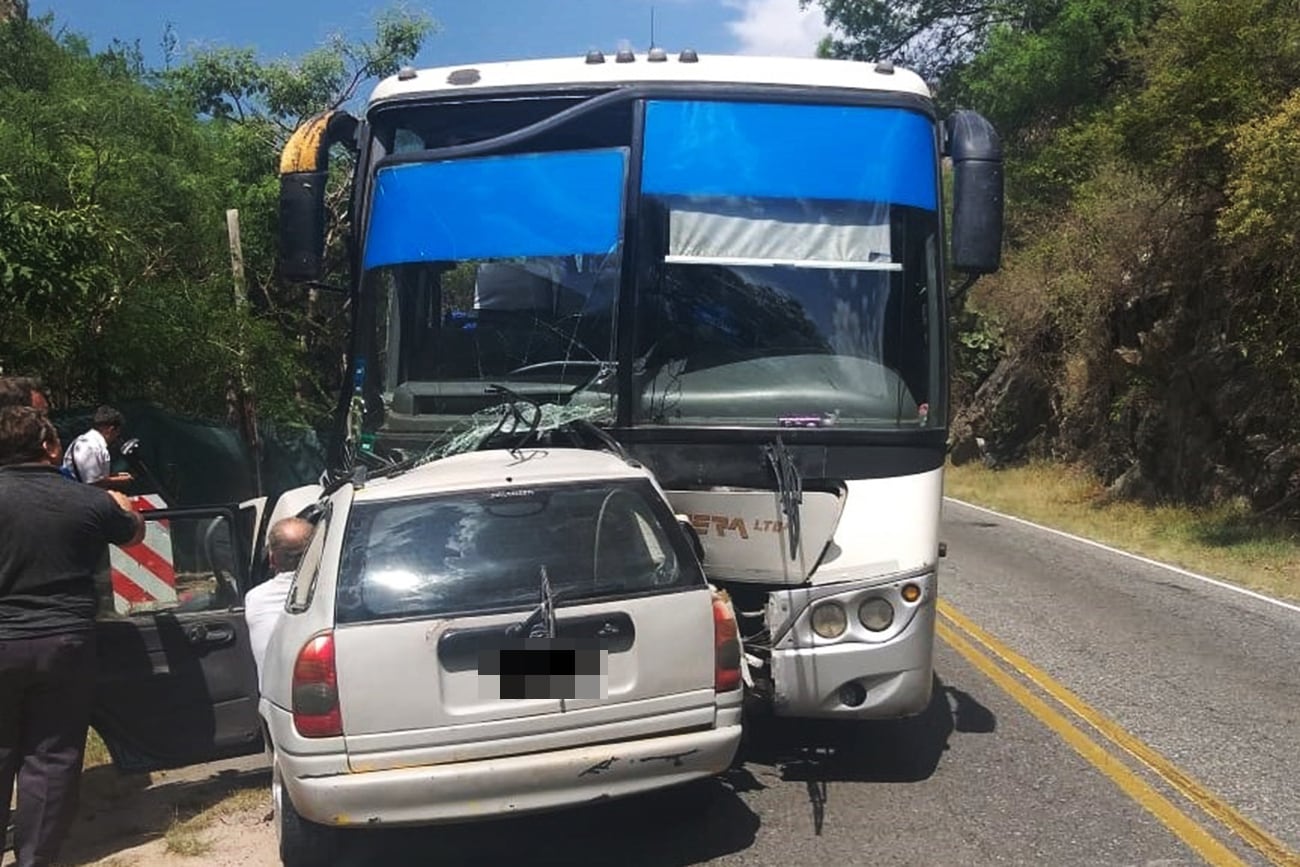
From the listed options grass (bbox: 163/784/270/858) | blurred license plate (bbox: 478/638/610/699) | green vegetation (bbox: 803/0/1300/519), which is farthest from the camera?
green vegetation (bbox: 803/0/1300/519)

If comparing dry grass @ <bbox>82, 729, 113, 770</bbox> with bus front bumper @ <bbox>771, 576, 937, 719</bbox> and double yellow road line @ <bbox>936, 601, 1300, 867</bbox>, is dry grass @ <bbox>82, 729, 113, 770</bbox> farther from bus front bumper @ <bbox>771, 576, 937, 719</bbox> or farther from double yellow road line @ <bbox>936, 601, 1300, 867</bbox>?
double yellow road line @ <bbox>936, 601, 1300, 867</bbox>

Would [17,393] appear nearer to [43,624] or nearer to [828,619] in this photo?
[43,624]

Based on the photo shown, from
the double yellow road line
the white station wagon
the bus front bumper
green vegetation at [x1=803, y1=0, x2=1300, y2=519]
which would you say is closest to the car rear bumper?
the white station wagon

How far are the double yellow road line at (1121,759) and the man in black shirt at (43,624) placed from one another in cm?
440

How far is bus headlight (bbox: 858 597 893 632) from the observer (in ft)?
18.0

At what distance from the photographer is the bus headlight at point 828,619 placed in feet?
18.0

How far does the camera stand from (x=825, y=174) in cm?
586

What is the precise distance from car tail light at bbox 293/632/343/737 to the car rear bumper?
0.11 m

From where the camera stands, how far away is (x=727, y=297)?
5.85 m

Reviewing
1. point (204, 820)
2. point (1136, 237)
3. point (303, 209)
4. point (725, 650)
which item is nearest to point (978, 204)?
point (725, 650)

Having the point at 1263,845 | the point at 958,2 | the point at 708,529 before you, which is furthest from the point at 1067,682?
the point at 958,2

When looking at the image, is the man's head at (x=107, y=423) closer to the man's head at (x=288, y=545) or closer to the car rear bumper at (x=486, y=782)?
the man's head at (x=288, y=545)

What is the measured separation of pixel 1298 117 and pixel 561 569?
41.8ft

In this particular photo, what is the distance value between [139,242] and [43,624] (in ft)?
25.4
